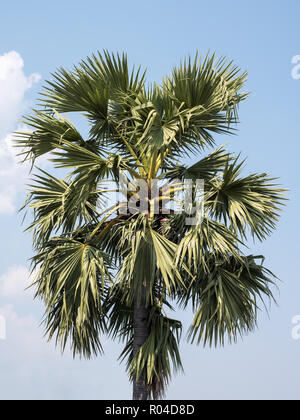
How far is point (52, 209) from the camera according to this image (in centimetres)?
934

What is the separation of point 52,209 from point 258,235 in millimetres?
3243

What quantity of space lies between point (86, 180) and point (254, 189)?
247cm

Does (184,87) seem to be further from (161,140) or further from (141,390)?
(141,390)

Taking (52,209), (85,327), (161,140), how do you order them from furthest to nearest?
(52,209) < (85,327) < (161,140)

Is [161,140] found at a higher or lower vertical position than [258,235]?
higher

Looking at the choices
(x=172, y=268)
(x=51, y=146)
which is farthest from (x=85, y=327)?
(x=51, y=146)
